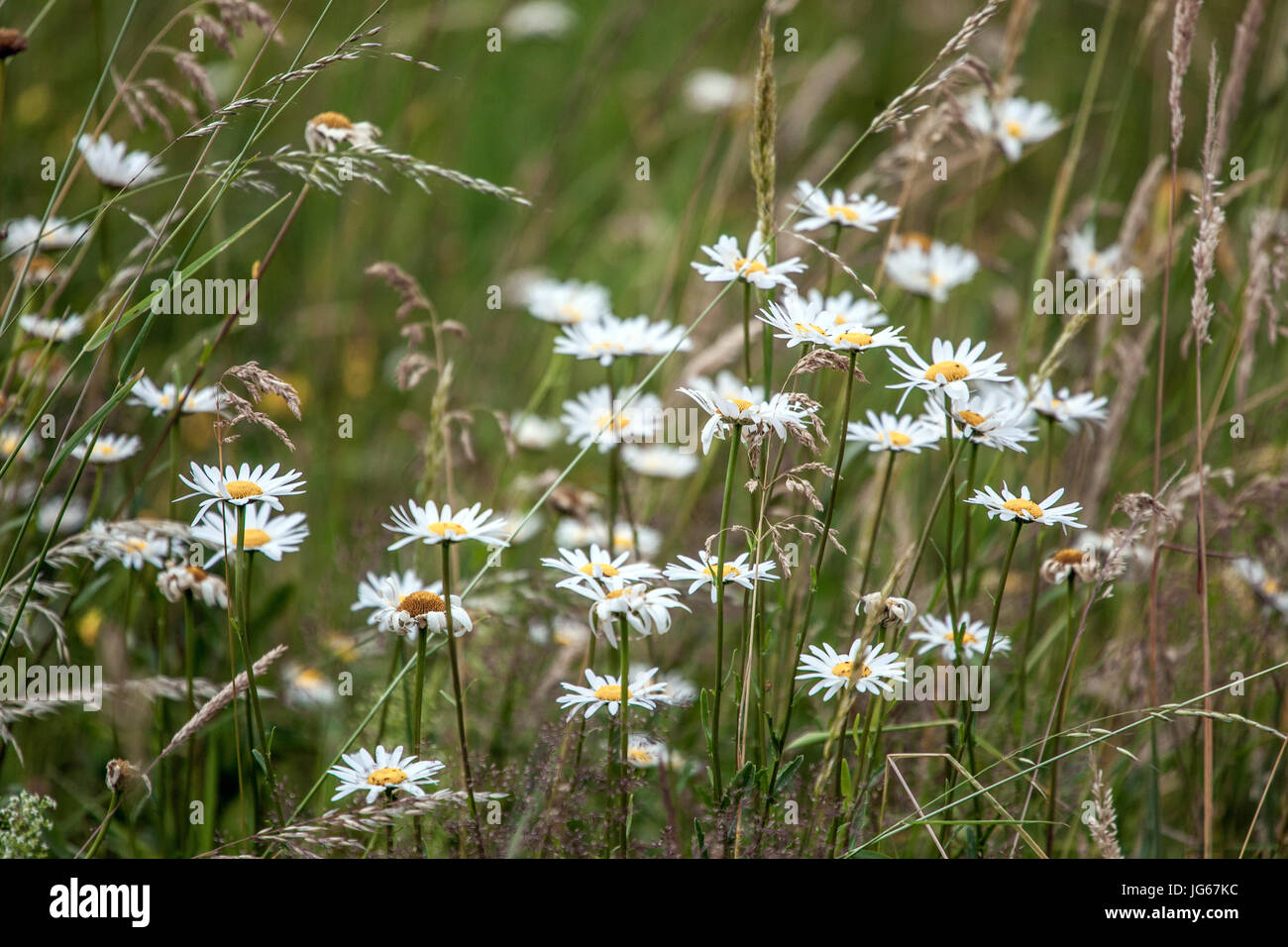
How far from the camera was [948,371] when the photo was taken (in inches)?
48.9

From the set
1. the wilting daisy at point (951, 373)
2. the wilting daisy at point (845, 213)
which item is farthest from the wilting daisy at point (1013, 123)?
the wilting daisy at point (951, 373)

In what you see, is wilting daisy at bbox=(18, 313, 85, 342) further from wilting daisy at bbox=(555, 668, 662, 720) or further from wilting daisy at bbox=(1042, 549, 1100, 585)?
wilting daisy at bbox=(1042, 549, 1100, 585)

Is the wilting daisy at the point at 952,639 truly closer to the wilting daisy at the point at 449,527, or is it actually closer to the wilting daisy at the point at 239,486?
the wilting daisy at the point at 449,527

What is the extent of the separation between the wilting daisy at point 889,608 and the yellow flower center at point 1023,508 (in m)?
0.16

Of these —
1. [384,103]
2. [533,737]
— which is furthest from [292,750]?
[384,103]

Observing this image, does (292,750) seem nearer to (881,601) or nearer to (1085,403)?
(881,601)

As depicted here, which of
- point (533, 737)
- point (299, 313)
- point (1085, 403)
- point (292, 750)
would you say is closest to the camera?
point (1085, 403)

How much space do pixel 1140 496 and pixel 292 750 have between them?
4.71ft

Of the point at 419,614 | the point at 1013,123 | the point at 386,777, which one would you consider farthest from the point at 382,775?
the point at 1013,123

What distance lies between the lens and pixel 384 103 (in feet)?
10.4

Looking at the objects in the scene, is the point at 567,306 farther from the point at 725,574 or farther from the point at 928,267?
the point at 725,574

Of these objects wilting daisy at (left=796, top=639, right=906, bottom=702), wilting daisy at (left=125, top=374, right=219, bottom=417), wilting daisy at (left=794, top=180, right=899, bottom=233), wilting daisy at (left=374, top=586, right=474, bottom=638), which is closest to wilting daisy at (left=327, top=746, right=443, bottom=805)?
wilting daisy at (left=374, top=586, right=474, bottom=638)

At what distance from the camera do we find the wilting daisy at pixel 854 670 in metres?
1.20

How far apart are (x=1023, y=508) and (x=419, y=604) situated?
2.33ft
